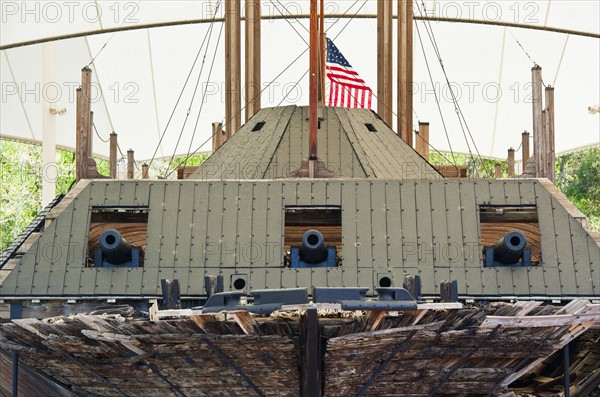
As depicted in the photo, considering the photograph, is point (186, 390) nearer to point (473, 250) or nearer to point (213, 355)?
point (213, 355)

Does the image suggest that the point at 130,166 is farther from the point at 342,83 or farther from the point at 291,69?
the point at 291,69

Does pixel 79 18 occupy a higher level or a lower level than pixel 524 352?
higher

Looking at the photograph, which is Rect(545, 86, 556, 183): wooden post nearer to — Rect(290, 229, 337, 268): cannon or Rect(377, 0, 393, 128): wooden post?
Rect(377, 0, 393, 128): wooden post

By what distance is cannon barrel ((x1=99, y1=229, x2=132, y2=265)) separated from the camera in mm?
19844

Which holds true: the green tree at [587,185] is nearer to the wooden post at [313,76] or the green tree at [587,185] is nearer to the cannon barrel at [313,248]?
the wooden post at [313,76]

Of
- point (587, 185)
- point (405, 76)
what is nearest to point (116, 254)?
point (405, 76)

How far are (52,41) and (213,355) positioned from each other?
31.3 meters

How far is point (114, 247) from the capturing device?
20.0m

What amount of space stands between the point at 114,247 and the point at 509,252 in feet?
17.6

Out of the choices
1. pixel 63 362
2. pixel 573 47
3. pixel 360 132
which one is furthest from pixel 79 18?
pixel 63 362

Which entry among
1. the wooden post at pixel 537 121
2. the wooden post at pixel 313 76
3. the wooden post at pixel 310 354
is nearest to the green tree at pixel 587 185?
the wooden post at pixel 537 121

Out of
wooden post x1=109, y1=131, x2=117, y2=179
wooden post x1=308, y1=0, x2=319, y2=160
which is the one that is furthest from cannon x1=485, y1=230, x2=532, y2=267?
wooden post x1=109, y1=131, x2=117, y2=179

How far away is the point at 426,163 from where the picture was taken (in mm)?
25797

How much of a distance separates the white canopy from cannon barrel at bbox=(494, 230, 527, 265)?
1043 inches
